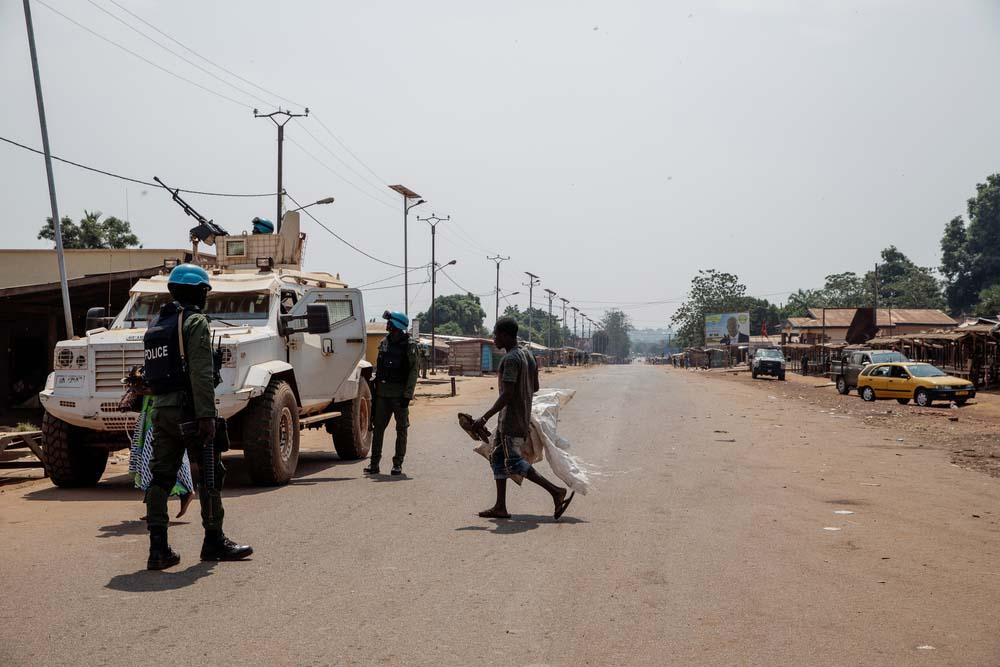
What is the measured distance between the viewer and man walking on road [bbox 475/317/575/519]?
8.08 metres

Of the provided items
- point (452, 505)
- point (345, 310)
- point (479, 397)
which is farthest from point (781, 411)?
point (452, 505)

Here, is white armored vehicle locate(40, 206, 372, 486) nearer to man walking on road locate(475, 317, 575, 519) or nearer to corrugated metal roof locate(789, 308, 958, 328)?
man walking on road locate(475, 317, 575, 519)

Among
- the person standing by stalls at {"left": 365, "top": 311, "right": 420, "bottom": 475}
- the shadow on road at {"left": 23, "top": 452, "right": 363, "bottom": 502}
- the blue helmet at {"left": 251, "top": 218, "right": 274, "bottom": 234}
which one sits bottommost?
the shadow on road at {"left": 23, "top": 452, "right": 363, "bottom": 502}

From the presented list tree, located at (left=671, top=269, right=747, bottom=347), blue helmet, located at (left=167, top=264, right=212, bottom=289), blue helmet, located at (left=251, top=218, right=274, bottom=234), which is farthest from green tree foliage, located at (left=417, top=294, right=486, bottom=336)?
blue helmet, located at (left=167, top=264, right=212, bottom=289)

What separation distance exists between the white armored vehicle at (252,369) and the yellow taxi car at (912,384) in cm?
2023

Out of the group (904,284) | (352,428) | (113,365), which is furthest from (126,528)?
(904,284)

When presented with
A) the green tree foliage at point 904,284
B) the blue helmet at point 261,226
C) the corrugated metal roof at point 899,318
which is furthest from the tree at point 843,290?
the blue helmet at point 261,226

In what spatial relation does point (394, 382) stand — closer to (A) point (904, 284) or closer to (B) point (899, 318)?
(B) point (899, 318)

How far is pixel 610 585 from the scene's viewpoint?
5.70 meters

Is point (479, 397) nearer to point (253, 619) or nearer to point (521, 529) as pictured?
point (521, 529)

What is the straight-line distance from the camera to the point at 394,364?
37.2ft

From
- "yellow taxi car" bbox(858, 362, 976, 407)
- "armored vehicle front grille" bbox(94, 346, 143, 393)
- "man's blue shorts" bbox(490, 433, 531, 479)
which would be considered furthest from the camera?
"yellow taxi car" bbox(858, 362, 976, 407)

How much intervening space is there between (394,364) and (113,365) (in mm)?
3328

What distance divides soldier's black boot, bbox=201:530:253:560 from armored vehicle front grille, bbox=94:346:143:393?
3.77 meters
